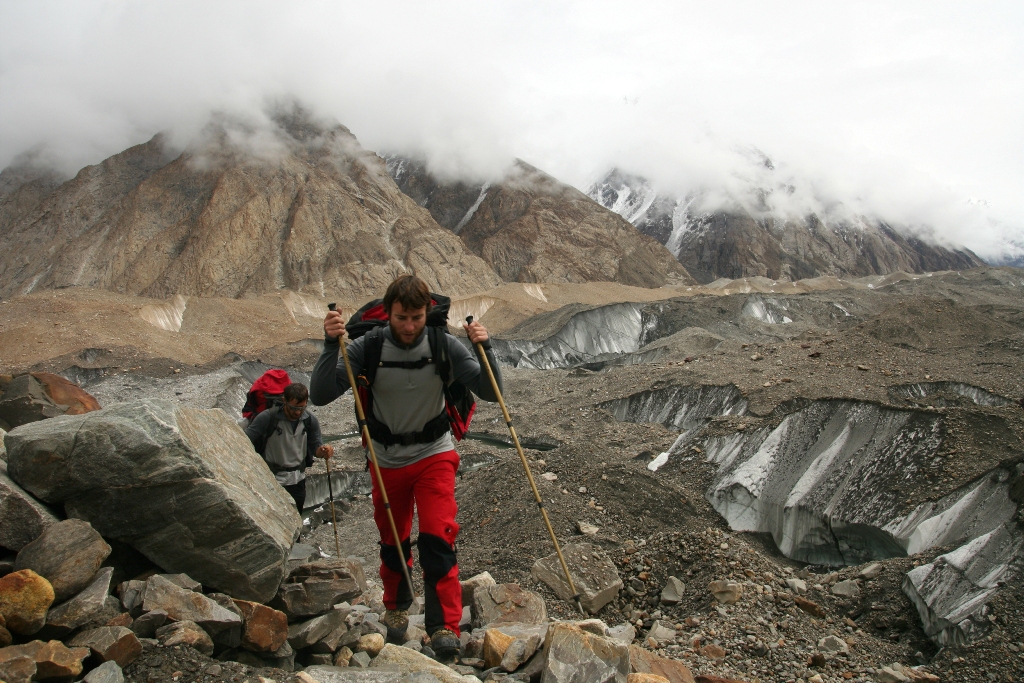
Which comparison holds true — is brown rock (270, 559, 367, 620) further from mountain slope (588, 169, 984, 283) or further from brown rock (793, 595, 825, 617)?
mountain slope (588, 169, 984, 283)

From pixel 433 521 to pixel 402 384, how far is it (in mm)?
768

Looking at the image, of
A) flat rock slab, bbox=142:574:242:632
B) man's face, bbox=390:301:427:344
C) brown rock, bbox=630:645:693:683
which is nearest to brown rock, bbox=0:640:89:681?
flat rock slab, bbox=142:574:242:632

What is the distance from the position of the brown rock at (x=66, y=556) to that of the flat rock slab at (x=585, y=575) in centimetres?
347

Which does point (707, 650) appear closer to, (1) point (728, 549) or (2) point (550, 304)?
(1) point (728, 549)

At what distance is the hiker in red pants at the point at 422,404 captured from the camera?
3.44 m

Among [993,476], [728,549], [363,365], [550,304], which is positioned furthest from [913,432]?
[550,304]

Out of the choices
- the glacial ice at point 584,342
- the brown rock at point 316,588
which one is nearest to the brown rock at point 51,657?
the brown rock at point 316,588

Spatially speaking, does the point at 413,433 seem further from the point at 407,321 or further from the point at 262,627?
the point at 262,627

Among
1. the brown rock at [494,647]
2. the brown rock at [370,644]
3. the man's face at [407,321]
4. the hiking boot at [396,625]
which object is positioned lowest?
the hiking boot at [396,625]

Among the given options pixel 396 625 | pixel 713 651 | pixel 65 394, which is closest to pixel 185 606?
pixel 396 625

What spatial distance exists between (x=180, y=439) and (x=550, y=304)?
3911 centimetres

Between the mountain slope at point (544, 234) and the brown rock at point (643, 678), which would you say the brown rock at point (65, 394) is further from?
the mountain slope at point (544, 234)

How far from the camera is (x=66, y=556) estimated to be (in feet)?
9.45

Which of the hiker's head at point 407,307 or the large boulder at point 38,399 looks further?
the large boulder at point 38,399
